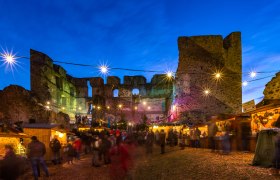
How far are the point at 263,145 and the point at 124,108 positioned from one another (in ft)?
137

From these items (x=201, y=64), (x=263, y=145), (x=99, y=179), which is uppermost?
(x=201, y=64)

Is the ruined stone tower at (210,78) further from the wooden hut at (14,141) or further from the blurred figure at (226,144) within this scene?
the wooden hut at (14,141)

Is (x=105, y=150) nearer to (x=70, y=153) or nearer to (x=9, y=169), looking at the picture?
(x=70, y=153)

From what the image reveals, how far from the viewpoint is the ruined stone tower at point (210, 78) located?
27.3 metres

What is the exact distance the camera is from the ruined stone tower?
89.6 feet

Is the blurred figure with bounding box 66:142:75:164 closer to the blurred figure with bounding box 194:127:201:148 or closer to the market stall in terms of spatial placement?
the market stall

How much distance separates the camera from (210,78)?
90.7 ft

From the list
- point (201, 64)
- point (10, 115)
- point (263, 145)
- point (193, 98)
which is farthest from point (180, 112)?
point (263, 145)

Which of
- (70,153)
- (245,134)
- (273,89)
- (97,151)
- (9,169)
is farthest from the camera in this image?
(273,89)

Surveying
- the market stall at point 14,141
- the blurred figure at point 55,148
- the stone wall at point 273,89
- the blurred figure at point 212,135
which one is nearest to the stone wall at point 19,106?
the blurred figure at point 55,148

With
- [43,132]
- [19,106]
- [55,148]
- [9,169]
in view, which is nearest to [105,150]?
[55,148]

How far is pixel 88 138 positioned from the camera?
1898cm

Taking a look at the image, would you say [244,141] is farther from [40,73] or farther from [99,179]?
[40,73]

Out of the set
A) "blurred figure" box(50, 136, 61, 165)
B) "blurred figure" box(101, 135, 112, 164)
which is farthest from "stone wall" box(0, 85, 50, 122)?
"blurred figure" box(101, 135, 112, 164)
